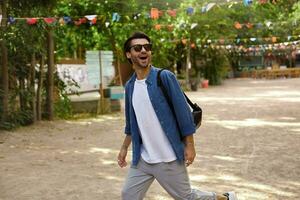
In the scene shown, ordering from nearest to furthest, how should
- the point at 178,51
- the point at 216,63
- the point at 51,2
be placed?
the point at 51,2 < the point at 178,51 < the point at 216,63

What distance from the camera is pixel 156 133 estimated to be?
3.21m

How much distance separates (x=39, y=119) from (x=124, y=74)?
15.8m

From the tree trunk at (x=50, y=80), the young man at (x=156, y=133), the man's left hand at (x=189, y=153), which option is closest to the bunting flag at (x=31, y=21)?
the tree trunk at (x=50, y=80)

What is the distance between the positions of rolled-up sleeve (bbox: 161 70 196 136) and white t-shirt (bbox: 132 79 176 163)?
15 centimetres

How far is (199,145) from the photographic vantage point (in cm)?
821

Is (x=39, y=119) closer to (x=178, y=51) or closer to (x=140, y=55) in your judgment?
(x=140, y=55)

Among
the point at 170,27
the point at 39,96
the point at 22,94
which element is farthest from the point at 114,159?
the point at 170,27

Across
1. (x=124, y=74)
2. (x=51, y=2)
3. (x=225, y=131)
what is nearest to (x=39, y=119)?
(x=51, y=2)

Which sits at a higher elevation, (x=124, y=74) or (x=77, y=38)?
(x=77, y=38)

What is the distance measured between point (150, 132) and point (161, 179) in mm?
334

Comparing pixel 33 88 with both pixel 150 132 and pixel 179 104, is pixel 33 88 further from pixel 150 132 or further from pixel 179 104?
pixel 179 104

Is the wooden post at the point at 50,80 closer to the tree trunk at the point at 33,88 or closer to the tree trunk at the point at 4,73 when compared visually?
the tree trunk at the point at 33,88

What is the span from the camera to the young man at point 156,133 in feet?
10.4

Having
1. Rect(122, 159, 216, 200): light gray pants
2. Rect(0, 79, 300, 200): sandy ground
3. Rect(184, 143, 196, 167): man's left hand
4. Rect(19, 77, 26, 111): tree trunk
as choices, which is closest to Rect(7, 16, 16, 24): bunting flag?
Rect(19, 77, 26, 111): tree trunk
